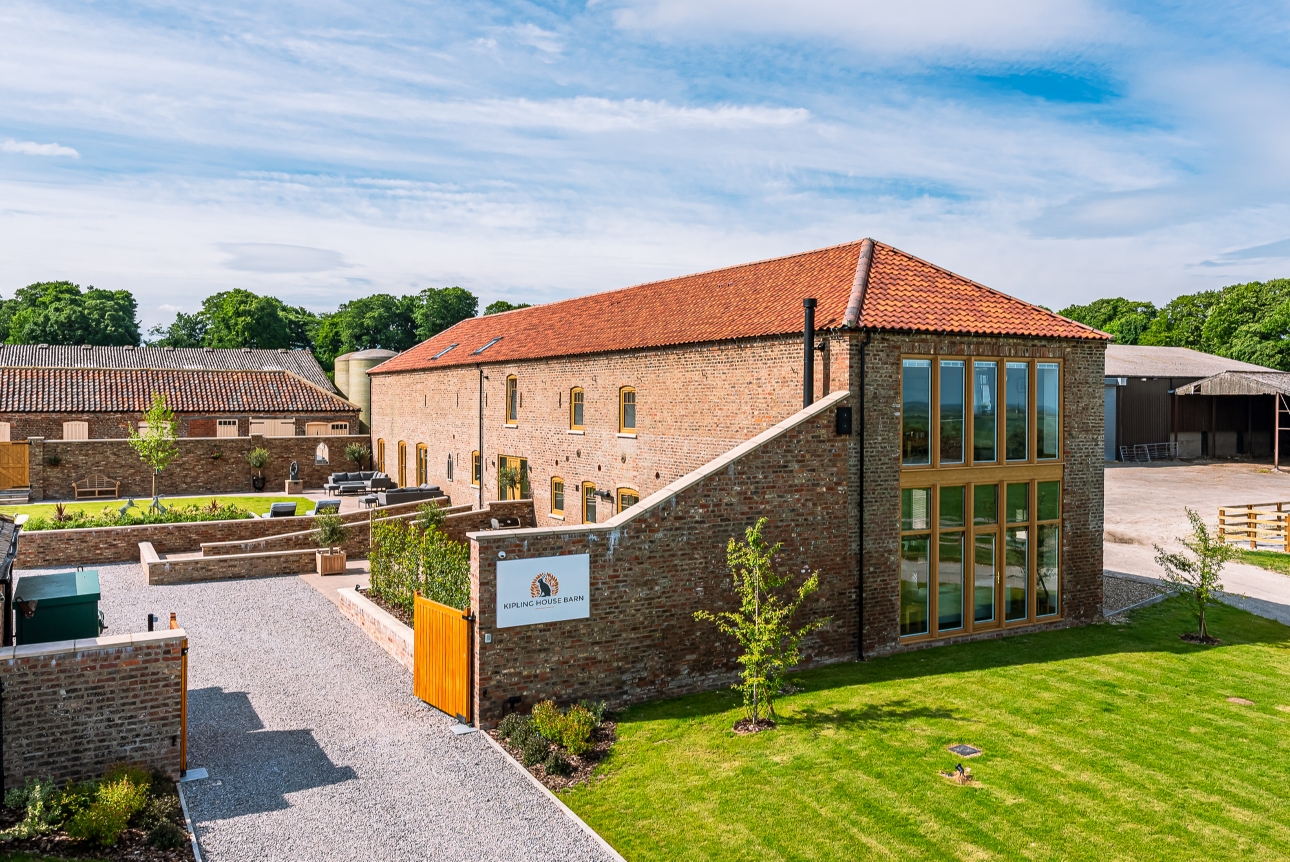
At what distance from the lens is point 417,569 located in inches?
702

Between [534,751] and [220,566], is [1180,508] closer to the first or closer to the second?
[534,751]

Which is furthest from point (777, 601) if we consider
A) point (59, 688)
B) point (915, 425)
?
point (59, 688)

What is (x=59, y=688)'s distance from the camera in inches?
378

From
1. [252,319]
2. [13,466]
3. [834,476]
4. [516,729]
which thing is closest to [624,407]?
[834,476]

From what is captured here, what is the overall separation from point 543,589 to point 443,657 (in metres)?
1.90

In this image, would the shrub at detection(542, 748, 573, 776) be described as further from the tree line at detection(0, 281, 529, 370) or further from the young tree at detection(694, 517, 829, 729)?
the tree line at detection(0, 281, 529, 370)

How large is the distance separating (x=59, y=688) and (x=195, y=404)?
34.1 meters

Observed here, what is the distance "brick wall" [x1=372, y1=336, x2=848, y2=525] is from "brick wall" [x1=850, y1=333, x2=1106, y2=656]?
86 centimetres

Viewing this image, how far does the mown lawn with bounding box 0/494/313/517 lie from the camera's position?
29203mm

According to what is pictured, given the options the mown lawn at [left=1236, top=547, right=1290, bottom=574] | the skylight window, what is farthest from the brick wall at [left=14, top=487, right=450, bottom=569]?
the mown lawn at [left=1236, top=547, right=1290, bottom=574]

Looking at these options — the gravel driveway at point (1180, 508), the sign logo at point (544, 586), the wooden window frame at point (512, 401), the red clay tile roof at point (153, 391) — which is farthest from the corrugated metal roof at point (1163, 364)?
the sign logo at point (544, 586)

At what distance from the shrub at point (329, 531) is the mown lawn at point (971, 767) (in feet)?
40.9

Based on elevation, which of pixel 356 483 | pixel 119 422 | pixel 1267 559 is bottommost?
pixel 1267 559

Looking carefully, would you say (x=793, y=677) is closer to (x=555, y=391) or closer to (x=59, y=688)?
(x=59, y=688)
